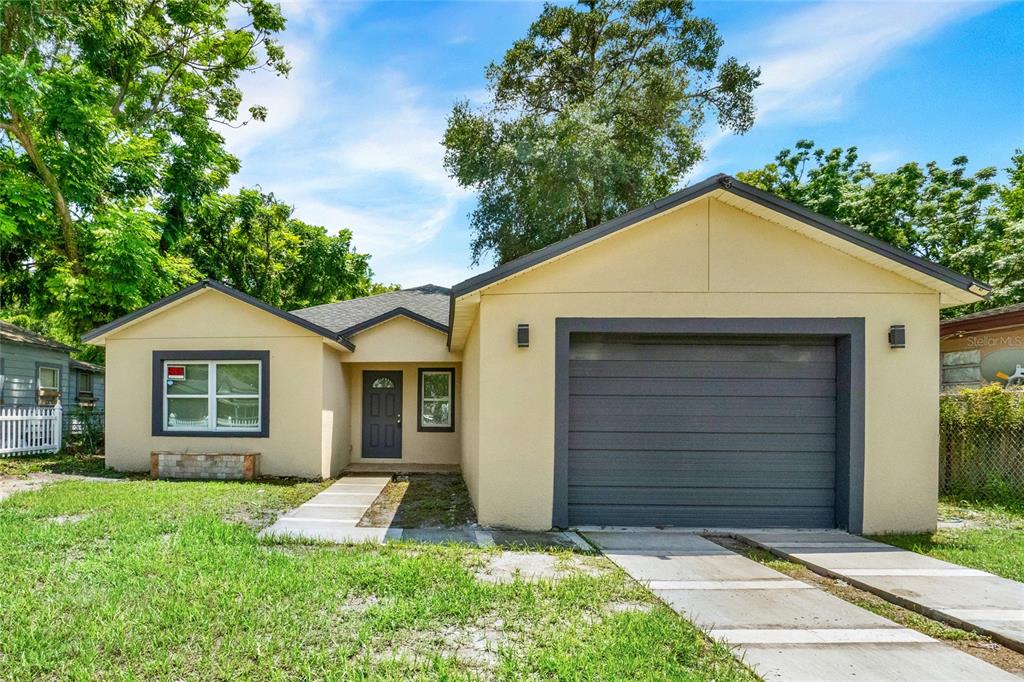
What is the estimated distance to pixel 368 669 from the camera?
9.83 ft

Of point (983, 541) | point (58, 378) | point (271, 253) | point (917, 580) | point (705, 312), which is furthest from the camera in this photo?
point (271, 253)

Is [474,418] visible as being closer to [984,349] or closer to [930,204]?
[984,349]

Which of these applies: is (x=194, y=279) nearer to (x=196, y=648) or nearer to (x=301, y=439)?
(x=301, y=439)

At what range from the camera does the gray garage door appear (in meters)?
6.48

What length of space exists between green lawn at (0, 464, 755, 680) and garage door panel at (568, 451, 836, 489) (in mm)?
1486

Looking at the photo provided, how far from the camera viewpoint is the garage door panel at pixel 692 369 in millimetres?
6551

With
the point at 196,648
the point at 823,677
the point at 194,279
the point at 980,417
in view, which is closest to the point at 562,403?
the point at 823,677

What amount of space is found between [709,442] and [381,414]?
7.73 meters

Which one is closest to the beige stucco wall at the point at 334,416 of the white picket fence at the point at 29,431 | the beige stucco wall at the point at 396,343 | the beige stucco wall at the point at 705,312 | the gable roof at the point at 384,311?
the beige stucco wall at the point at 396,343

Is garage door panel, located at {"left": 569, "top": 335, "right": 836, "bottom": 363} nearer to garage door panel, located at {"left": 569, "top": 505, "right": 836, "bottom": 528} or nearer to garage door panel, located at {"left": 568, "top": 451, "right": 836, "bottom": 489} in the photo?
garage door panel, located at {"left": 568, "top": 451, "right": 836, "bottom": 489}

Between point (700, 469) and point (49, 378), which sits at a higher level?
point (49, 378)

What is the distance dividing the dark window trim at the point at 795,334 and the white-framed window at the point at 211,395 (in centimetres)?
654

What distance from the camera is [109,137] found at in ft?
52.5

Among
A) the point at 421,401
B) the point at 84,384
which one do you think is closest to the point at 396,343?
the point at 421,401
